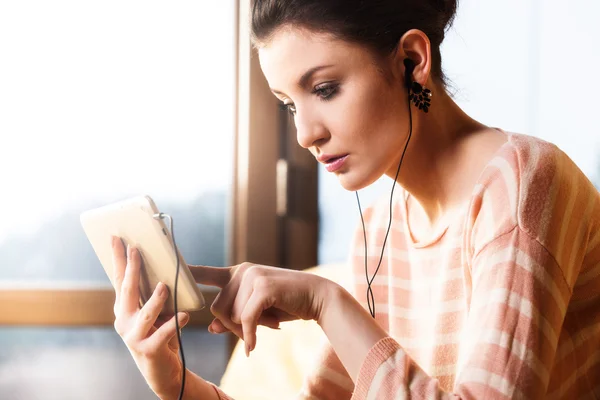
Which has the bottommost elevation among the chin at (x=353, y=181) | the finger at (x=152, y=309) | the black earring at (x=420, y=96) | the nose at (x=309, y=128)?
the finger at (x=152, y=309)

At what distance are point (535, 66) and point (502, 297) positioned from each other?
144cm

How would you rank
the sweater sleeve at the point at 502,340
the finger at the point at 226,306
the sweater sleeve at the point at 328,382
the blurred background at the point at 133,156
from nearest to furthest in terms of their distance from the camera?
the sweater sleeve at the point at 502,340 → the finger at the point at 226,306 → the sweater sleeve at the point at 328,382 → the blurred background at the point at 133,156

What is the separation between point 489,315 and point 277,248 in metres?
1.39

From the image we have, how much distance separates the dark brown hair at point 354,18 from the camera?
3.14 ft

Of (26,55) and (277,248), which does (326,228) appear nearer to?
(277,248)

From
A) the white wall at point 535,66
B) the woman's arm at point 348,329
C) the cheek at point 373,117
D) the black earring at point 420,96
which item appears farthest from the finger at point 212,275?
the white wall at point 535,66

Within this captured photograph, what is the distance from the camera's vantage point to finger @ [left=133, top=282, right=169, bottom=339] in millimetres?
911

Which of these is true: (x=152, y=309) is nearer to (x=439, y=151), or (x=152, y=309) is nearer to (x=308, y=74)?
(x=308, y=74)

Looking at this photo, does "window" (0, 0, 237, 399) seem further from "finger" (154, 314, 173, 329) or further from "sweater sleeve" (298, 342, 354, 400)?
"finger" (154, 314, 173, 329)

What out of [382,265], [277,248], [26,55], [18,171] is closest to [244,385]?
[382,265]

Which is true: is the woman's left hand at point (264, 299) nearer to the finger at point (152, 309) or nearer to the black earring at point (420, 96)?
the finger at point (152, 309)

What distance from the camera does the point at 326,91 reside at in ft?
3.18

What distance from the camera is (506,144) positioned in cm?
95

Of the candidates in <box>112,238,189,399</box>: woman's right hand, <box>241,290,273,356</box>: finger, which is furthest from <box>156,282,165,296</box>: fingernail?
<box>241,290,273,356</box>: finger
